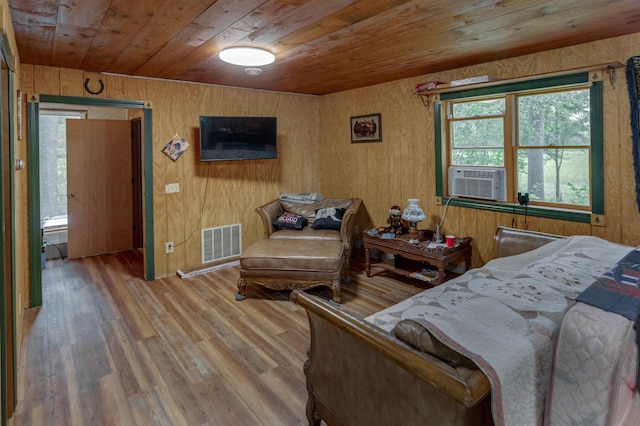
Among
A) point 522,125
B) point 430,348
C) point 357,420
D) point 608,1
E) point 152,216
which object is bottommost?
point 357,420

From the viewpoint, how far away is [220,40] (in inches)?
108

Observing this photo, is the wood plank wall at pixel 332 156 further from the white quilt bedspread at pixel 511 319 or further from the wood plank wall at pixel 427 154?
the white quilt bedspread at pixel 511 319

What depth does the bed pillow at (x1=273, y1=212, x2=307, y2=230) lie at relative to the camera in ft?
14.4

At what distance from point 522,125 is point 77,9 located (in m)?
3.65

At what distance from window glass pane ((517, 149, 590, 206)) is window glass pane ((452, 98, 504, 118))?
49 centimetres

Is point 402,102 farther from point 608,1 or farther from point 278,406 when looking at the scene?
point 278,406

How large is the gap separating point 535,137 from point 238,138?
10.4 feet

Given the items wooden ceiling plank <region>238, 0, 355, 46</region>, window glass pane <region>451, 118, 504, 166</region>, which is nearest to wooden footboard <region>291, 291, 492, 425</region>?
wooden ceiling plank <region>238, 0, 355, 46</region>

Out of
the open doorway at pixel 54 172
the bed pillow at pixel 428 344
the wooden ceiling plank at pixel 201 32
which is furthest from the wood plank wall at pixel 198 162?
the bed pillow at pixel 428 344

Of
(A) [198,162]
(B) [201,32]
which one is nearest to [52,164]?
(A) [198,162]

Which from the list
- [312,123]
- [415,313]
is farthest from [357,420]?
[312,123]

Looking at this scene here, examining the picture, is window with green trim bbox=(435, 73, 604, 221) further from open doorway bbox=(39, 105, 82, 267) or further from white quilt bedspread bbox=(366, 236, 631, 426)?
open doorway bbox=(39, 105, 82, 267)

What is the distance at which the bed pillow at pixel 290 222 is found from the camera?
440cm

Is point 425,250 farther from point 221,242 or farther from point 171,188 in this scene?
point 171,188
